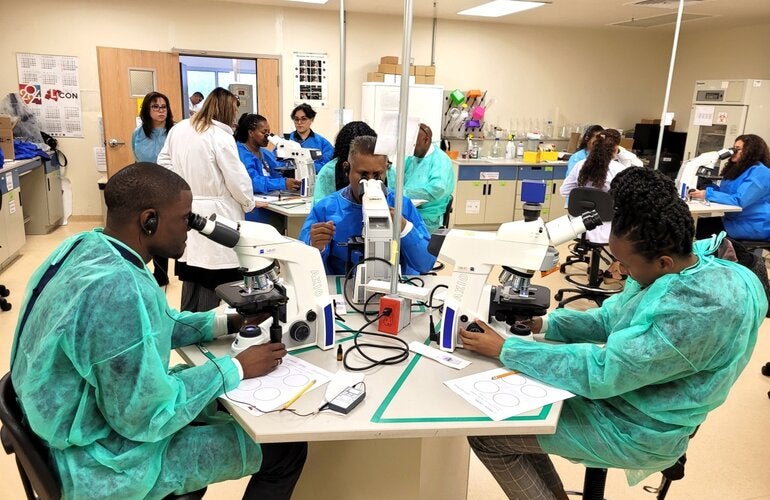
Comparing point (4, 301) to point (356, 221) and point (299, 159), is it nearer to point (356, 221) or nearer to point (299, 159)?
point (299, 159)

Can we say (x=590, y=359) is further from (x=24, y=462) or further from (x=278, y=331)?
(x=24, y=462)

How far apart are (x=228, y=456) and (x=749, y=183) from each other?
4188mm

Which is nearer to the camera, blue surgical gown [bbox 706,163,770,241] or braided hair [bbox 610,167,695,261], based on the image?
braided hair [bbox 610,167,695,261]

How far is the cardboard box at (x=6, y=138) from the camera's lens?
477cm

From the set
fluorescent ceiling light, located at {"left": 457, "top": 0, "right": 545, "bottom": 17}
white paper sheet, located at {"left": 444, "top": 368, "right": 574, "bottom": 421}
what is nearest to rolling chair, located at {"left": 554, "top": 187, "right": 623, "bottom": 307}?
white paper sheet, located at {"left": 444, "top": 368, "right": 574, "bottom": 421}

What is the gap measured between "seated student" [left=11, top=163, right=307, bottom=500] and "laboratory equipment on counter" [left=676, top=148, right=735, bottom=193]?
4018 mm

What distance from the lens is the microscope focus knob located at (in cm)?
156

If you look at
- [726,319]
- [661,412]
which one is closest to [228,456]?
[661,412]

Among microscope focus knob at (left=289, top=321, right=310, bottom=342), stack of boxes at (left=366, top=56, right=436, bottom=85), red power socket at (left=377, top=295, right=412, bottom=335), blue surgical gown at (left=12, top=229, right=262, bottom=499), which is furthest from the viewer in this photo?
stack of boxes at (left=366, top=56, right=436, bottom=85)

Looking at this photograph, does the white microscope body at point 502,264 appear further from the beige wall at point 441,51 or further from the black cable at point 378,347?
the beige wall at point 441,51

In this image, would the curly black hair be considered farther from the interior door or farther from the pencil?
the interior door

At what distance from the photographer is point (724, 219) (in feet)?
13.6

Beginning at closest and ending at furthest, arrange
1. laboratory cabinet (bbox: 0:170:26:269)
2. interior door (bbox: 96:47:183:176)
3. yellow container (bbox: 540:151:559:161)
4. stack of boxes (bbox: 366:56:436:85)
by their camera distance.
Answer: laboratory cabinet (bbox: 0:170:26:269)
interior door (bbox: 96:47:183:176)
stack of boxes (bbox: 366:56:436:85)
yellow container (bbox: 540:151:559:161)

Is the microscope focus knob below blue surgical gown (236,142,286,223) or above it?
below
